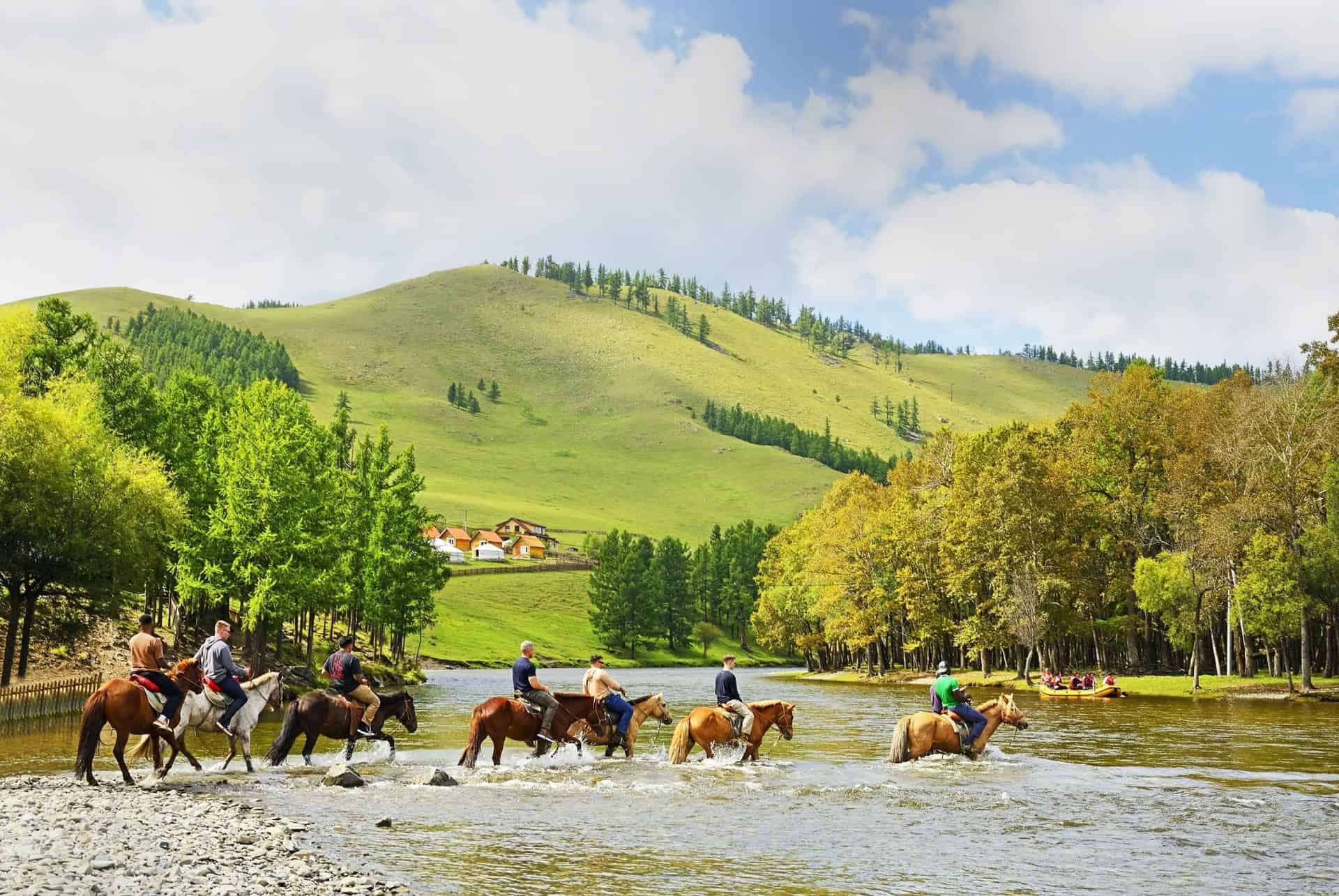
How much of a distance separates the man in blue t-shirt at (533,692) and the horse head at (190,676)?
7.83m

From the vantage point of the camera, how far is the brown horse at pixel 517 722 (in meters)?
27.5

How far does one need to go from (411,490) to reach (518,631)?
60575mm

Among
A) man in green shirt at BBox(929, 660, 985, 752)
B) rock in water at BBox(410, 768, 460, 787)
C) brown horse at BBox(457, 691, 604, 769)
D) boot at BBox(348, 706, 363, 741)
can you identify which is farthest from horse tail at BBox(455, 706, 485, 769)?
man in green shirt at BBox(929, 660, 985, 752)

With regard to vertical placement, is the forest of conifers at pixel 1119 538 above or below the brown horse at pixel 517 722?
above

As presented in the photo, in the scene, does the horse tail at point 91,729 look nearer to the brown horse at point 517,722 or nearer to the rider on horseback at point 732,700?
the brown horse at point 517,722

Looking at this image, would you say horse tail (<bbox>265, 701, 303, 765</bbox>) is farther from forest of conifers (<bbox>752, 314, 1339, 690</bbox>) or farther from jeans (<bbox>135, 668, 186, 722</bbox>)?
forest of conifers (<bbox>752, 314, 1339, 690</bbox>)

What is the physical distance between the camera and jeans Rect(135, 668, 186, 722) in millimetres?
24234

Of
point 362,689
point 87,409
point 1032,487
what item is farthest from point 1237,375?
point 87,409

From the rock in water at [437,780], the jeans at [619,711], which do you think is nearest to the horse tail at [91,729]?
the rock in water at [437,780]

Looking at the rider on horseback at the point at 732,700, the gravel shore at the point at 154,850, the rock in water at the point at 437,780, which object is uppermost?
the rider on horseback at the point at 732,700

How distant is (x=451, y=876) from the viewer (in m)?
15.6

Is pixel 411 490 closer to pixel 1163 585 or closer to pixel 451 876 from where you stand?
pixel 1163 585

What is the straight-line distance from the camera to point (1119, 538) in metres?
78.7

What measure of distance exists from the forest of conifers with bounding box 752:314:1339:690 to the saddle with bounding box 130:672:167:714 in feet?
183
